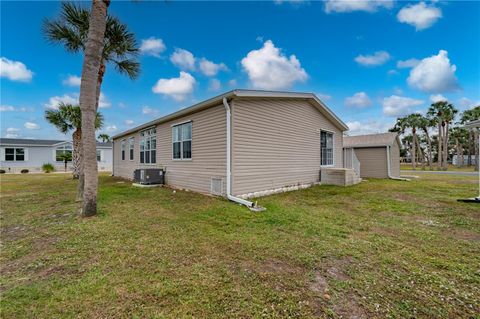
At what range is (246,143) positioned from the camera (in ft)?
25.2

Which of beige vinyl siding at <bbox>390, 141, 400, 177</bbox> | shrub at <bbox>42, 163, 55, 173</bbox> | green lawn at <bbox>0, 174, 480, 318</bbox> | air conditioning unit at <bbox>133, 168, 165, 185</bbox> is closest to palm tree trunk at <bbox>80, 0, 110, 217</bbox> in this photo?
green lawn at <bbox>0, 174, 480, 318</bbox>

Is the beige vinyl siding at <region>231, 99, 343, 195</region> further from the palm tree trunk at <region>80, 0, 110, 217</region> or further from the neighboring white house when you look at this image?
the neighboring white house

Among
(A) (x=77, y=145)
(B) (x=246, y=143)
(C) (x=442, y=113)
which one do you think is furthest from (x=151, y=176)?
(C) (x=442, y=113)

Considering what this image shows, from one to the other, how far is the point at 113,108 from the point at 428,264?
2057 centimetres

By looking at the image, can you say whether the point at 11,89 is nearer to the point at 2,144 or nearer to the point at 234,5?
the point at 234,5

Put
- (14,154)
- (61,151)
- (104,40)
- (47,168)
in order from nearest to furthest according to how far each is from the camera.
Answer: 1. (104,40)
2. (47,168)
3. (14,154)
4. (61,151)

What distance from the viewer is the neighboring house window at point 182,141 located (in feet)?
30.9

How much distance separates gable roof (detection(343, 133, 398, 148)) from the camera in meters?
15.0

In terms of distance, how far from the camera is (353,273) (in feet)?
9.05

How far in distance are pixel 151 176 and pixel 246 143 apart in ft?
18.4

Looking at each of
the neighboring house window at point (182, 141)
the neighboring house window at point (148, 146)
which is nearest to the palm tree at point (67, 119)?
the neighboring house window at point (148, 146)

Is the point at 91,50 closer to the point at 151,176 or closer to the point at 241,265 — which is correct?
the point at 241,265

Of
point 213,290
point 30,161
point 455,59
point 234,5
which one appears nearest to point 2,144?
point 30,161

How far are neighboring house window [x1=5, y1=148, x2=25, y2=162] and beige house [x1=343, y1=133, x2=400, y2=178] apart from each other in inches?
1330
